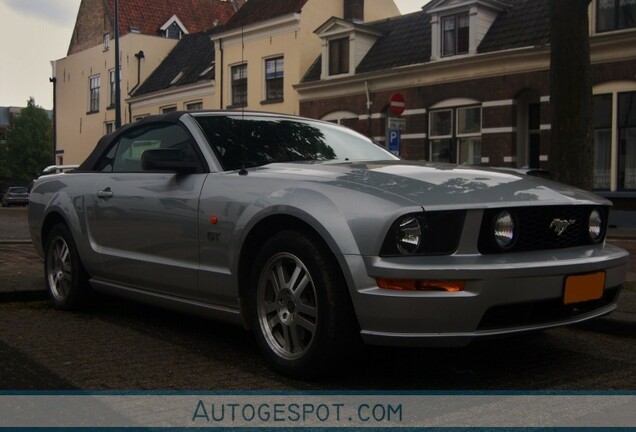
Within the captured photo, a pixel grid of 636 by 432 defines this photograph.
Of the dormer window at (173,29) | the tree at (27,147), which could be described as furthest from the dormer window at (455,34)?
the tree at (27,147)

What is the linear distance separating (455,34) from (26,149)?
58.2 meters

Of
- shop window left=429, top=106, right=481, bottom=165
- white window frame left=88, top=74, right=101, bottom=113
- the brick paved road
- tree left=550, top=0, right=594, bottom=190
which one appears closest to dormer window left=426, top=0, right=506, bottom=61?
shop window left=429, top=106, right=481, bottom=165

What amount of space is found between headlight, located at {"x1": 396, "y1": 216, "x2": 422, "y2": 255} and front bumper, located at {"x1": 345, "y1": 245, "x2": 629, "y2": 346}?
0.17 feet

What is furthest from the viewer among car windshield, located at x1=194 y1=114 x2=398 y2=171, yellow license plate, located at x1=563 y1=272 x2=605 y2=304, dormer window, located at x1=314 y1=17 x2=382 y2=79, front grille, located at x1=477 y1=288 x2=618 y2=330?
dormer window, located at x1=314 y1=17 x2=382 y2=79

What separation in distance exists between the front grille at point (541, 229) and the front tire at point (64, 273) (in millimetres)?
3293

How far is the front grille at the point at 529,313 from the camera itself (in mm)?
3369

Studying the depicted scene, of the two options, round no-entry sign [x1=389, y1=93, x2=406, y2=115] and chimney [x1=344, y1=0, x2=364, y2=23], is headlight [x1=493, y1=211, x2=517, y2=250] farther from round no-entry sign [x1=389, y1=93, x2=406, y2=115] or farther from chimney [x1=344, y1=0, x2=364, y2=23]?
chimney [x1=344, y1=0, x2=364, y2=23]

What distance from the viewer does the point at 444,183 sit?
367 centimetres

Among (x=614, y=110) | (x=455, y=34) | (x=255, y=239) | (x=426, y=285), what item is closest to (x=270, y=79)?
(x=455, y=34)

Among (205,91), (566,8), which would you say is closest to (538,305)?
(566,8)

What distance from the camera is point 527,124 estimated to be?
20547mm

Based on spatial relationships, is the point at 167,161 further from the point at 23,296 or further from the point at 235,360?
the point at 23,296

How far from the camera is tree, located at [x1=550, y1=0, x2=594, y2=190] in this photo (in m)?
6.47

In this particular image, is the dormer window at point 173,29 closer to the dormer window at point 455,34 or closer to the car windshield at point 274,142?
Answer: the dormer window at point 455,34
